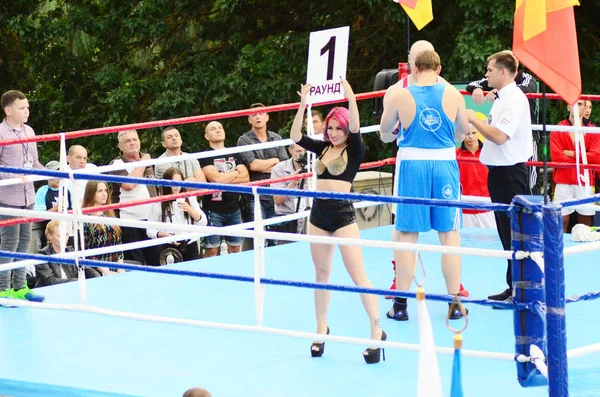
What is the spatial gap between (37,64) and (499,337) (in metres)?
12.4

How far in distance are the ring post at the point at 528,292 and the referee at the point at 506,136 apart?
2.11 m

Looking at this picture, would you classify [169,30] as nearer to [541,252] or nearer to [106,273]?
[106,273]

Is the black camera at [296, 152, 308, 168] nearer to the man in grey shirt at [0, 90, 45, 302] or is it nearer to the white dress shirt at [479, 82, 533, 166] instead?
the man in grey shirt at [0, 90, 45, 302]

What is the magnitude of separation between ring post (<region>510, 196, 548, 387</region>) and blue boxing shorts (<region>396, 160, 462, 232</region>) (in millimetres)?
1758

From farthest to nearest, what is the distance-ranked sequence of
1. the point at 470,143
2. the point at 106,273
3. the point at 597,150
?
the point at 597,150 < the point at 470,143 < the point at 106,273

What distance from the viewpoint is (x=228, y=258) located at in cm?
858

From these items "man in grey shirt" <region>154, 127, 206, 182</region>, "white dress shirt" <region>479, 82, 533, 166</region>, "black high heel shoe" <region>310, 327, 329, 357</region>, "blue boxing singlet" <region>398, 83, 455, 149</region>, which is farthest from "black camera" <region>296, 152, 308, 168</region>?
"black high heel shoe" <region>310, 327, 329, 357</region>

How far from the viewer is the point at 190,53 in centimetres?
1656

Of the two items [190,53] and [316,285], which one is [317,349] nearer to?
[316,285]

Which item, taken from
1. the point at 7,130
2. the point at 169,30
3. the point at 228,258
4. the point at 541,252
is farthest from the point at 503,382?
the point at 169,30

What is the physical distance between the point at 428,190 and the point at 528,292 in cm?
190

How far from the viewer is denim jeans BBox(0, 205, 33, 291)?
7406 millimetres

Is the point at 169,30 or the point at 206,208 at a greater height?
the point at 169,30

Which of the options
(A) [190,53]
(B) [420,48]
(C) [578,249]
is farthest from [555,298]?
(A) [190,53]
